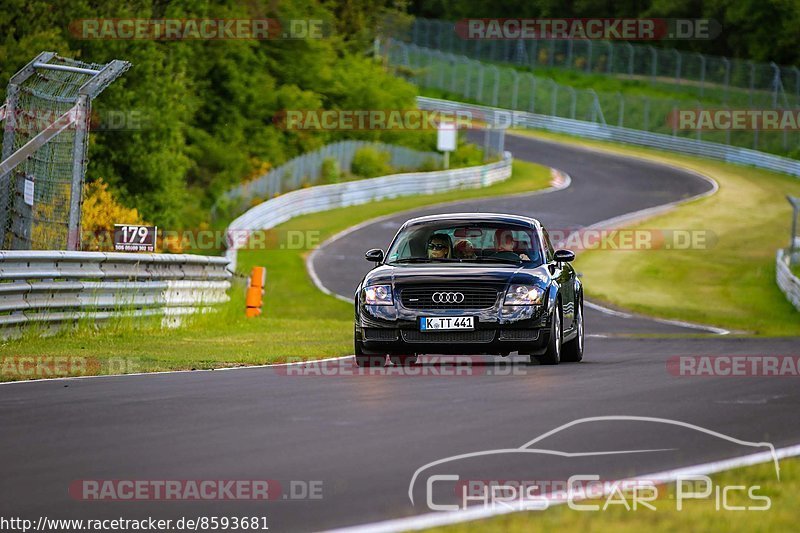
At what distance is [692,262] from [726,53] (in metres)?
60.8

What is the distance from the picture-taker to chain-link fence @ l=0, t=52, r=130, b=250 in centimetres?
1734

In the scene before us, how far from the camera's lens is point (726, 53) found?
101 meters

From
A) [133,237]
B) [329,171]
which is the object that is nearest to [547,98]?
[329,171]

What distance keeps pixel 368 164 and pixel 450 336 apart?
5046 centimetres

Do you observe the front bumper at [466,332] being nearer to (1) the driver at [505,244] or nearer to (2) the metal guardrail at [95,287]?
(1) the driver at [505,244]

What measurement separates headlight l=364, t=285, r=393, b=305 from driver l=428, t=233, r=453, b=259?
3.85 ft

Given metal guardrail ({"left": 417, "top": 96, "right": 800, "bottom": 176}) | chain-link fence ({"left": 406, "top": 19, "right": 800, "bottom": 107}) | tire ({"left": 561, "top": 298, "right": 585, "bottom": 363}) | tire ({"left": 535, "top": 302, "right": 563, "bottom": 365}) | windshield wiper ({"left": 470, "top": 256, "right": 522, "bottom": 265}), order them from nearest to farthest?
1. tire ({"left": 535, "top": 302, "right": 563, "bottom": 365})
2. windshield wiper ({"left": 470, "top": 256, "right": 522, "bottom": 265})
3. tire ({"left": 561, "top": 298, "right": 585, "bottom": 363})
4. metal guardrail ({"left": 417, "top": 96, "right": 800, "bottom": 176})
5. chain-link fence ({"left": 406, "top": 19, "right": 800, "bottom": 107})

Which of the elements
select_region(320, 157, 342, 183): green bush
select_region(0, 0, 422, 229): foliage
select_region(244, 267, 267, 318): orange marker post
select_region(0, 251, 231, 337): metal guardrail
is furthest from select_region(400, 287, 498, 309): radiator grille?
select_region(320, 157, 342, 183): green bush

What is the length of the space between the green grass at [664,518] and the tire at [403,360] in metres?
7.68

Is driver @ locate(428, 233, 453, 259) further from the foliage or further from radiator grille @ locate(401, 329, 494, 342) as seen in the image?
the foliage

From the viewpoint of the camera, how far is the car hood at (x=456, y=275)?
539 inches
